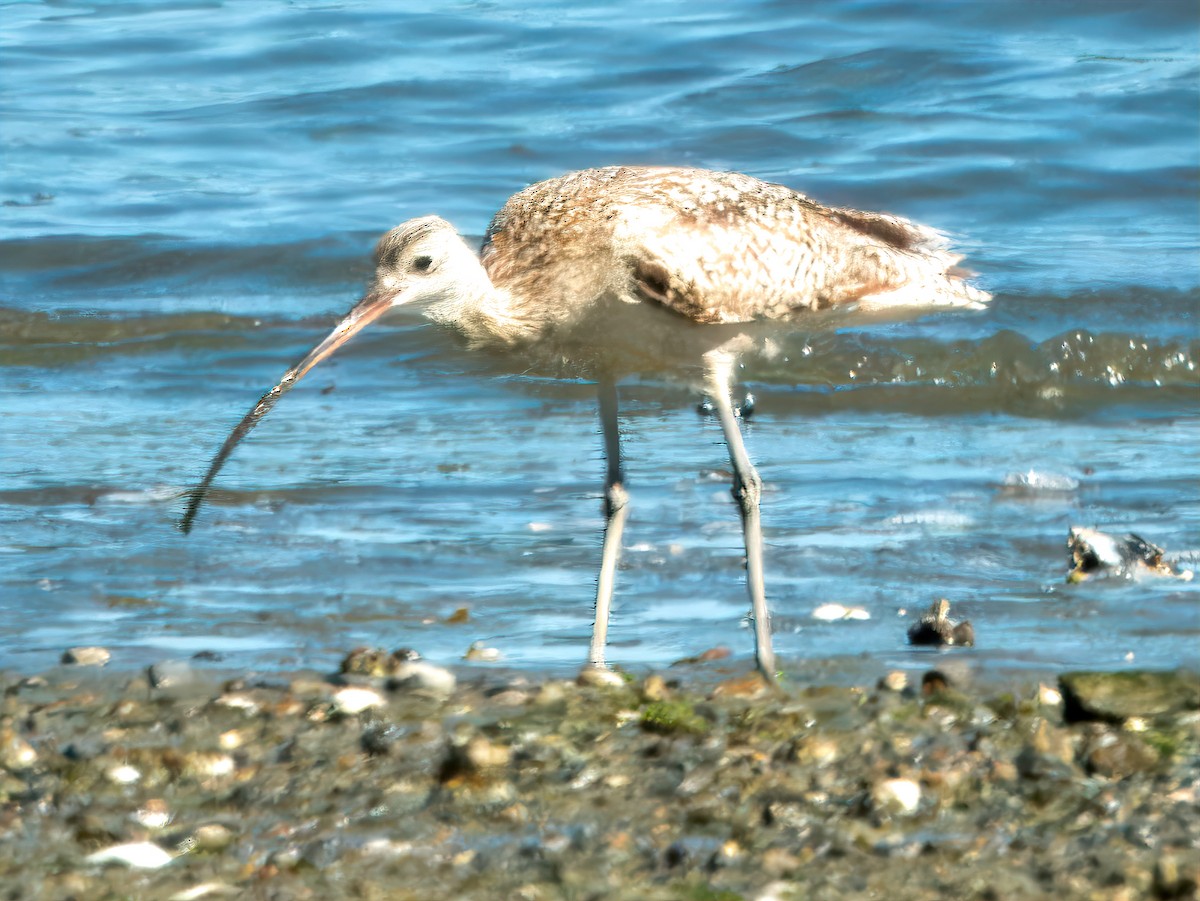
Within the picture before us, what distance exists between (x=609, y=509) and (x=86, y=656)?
1850mm

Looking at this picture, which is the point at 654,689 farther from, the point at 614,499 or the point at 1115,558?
the point at 1115,558

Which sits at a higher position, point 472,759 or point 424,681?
point 424,681

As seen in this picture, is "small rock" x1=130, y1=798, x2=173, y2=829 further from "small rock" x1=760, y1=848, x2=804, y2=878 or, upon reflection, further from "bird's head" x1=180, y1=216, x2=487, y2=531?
"bird's head" x1=180, y1=216, x2=487, y2=531

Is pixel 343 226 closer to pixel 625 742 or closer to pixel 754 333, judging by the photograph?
pixel 754 333

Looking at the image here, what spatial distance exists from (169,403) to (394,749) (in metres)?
4.98

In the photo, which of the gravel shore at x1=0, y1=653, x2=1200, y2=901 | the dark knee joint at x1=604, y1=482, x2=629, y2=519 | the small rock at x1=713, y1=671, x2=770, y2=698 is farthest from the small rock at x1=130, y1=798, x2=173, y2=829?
the dark knee joint at x1=604, y1=482, x2=629, y2=519

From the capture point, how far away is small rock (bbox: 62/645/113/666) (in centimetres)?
492

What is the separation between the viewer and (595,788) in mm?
3988

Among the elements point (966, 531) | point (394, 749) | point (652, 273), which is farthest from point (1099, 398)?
point (394, 749)

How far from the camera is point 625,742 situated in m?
4.24

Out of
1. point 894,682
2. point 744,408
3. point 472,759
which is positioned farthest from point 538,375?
point 744,408

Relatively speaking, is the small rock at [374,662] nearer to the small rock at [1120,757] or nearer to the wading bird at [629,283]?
the wading bird at [629,283]

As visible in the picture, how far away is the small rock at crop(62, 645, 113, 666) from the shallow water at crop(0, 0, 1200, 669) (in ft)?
0.27

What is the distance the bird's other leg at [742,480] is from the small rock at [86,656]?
1894 millimetres
